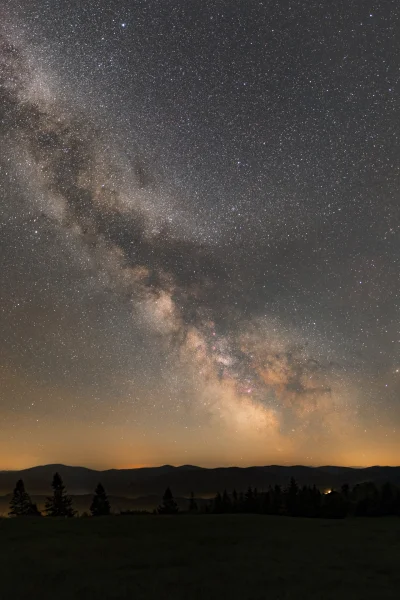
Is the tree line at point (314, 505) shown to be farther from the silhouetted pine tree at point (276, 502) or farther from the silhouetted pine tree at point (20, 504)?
the silhouetted pine tree at point (20, 504)

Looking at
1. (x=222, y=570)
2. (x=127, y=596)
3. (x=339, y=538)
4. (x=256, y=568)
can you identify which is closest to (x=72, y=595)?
(x=127, y=596)

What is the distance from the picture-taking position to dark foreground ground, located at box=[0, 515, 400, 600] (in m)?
16.5

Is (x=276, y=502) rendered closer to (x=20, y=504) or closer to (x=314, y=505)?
(x=314, y=505)

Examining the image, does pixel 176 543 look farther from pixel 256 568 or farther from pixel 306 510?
pixel 306 510

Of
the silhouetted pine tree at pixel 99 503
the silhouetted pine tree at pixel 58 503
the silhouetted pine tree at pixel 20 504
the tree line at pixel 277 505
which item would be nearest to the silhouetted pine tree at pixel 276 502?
the tree line at pixel 277 505

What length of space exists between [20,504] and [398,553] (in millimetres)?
63850

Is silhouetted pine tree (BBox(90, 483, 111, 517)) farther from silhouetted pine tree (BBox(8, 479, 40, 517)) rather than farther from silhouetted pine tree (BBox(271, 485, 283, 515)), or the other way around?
silhouetted pine tree (BBox(271, 485, 283, 515))

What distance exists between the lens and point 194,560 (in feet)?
71.6

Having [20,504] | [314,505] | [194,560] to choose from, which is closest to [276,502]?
[314,505]

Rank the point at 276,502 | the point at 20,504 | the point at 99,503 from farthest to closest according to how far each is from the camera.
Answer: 1. the point at 276,502
2. the point at 99,503
3. the point at 20,504

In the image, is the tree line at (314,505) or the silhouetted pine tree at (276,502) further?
the silhouetted pine tree at (276,502)

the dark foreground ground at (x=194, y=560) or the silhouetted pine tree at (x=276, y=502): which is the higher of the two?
the dark foreground ground at (x=194, y=560)

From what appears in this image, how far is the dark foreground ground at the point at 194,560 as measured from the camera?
16.5 m

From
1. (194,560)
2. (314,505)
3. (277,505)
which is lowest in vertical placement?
(277,505)
